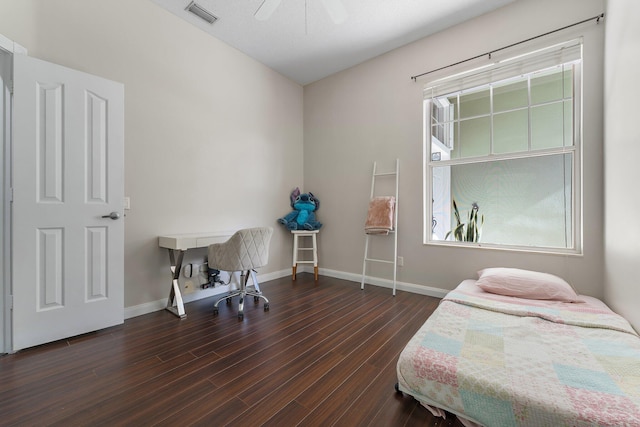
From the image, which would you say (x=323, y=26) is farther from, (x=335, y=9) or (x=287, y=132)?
(x=287, y=132)

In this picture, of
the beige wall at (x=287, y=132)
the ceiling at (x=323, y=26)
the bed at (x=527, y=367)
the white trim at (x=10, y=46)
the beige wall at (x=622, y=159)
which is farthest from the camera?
the ceiling at (x=323, y=26)

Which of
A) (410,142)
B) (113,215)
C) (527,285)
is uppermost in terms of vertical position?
(410,142)

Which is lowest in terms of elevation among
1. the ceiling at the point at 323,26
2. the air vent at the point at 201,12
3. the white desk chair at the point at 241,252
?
the white desk chair at the point at 241,252

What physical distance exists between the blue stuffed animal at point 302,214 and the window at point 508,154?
1.68m

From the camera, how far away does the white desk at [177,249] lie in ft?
8.25

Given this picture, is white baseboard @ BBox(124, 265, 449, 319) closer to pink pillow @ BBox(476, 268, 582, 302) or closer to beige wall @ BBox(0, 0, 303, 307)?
beige wall @ BBox(0, 0, 303, 307)

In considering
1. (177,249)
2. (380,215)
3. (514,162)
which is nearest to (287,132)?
(380,215)

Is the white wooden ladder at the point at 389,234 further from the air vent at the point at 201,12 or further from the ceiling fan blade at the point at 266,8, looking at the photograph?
the air vent at the point at 201,12

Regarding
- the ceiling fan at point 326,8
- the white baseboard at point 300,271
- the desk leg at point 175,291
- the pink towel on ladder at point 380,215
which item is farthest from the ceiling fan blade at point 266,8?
the white baseboard at point 300,271

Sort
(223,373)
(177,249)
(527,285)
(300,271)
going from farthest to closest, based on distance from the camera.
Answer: (300,271) < (177,249) < (527,285) < (223,373)

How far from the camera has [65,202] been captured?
2.07 meters

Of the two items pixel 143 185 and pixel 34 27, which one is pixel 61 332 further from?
pixel 34 27

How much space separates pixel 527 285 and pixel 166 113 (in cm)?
380

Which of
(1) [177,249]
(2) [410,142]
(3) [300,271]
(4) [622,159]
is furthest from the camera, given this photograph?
(3) [300,271]
